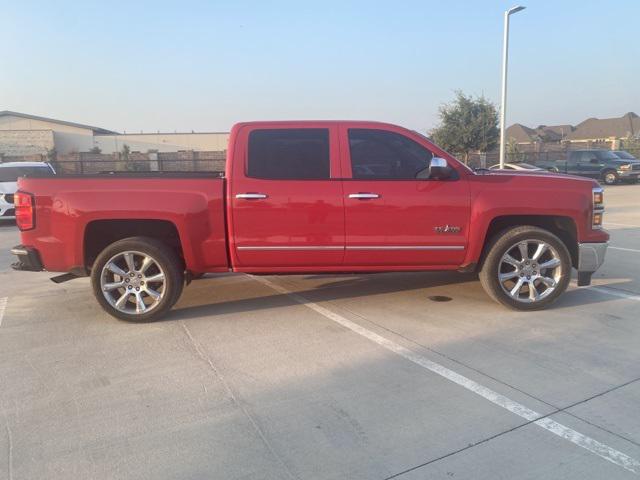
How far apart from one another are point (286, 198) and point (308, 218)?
28 centimetres

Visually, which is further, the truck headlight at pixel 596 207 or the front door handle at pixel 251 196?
the truck headlight at pixel 596 207

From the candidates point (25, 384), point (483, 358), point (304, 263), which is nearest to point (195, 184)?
point (304, 263)

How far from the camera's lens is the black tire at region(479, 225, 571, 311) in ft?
17.0

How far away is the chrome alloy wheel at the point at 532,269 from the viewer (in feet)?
17.2

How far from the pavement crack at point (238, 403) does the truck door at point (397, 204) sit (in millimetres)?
1652

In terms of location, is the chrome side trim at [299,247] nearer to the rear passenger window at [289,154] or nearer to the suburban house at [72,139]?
the rear passenger window at [289,154]

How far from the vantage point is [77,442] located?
9.97 ft

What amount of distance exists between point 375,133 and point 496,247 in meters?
1.65

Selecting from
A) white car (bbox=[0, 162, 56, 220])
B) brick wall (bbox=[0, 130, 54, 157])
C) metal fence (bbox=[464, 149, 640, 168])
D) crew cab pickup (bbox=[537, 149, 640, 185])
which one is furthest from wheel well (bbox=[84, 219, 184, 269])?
brick wall (bbox=[0, 130, 54, 157])

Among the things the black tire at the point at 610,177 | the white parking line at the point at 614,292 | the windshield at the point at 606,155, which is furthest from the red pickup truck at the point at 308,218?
the windshield at the point at 606,155

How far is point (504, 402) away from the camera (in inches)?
134

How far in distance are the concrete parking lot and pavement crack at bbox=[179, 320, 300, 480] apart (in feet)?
0.04

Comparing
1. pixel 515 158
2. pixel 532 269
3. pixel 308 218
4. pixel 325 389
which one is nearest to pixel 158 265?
pixel 308 218

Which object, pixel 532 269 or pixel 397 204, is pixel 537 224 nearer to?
pixel 532 269
